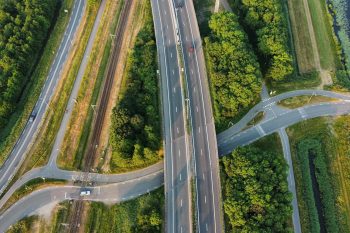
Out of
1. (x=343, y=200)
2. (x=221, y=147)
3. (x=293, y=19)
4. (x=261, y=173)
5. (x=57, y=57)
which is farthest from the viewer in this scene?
(x=293, y=19)

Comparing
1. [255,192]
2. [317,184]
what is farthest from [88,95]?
[317,184]

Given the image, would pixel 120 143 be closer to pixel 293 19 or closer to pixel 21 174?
pixel 21 174

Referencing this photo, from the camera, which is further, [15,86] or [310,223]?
[15,86]

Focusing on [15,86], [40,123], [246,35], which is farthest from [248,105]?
[15,86]

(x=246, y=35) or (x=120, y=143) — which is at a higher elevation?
(x=246, y=35)

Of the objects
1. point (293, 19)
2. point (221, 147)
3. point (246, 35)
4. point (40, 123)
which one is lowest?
point (221, 147)

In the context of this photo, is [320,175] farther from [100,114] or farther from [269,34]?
[100,114]

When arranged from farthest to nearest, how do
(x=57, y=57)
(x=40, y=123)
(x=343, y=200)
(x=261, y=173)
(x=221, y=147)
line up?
(x=57, y=57) < (x=40, y=123) < (x=221, y=147) < (x=343, y=200) < (x=261, y=173)

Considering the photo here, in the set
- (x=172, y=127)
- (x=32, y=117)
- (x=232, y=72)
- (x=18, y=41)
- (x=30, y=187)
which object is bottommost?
(x=30, y=187)
